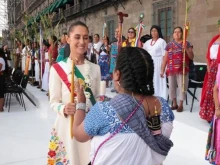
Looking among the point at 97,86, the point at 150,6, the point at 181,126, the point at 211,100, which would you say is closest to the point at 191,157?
the point at 181,126

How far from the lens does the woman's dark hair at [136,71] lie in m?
1.31

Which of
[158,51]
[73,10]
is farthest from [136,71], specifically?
[73,10]

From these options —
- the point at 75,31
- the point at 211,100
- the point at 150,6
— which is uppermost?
the point at 150,6

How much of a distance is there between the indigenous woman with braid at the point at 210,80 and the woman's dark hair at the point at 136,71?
2926mm

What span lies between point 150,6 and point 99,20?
7235 millimetres

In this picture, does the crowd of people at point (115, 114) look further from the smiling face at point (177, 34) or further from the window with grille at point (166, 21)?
the window with grille at point (166, 21)

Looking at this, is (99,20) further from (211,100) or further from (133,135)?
(133,135)

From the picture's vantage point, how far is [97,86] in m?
2.12

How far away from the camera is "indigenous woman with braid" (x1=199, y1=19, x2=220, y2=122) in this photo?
13.2 feet

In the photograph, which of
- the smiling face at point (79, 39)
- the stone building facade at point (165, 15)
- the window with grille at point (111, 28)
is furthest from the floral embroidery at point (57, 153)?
the window with grille at point (111, 28)

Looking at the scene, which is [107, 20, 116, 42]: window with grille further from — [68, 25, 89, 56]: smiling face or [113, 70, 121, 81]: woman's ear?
[113, 70, 121, 81]: woman's ear

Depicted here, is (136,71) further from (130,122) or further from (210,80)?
(210,80)

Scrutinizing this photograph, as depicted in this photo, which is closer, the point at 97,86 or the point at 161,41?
the point at 97,86

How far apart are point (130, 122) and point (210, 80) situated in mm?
3195
